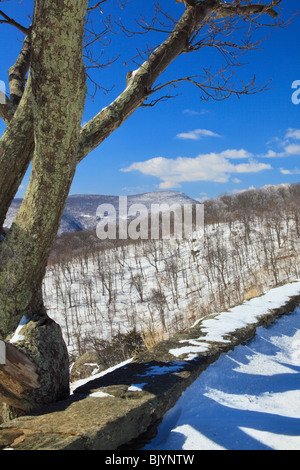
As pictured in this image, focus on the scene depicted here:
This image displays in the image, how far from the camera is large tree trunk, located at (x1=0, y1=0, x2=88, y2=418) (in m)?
2.21

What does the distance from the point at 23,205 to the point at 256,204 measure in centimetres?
6819

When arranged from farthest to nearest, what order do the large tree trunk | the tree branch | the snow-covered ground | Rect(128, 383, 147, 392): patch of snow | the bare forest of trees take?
the bare forest of trees → the tree branch → Rect(128, 383, 147, 392): patch of snow → the large tree trunk → the snow-covered ground

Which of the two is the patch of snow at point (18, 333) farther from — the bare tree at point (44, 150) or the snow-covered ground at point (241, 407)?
the snow-covered ground at point (241, 407)

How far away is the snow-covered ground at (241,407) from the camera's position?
1986 mm

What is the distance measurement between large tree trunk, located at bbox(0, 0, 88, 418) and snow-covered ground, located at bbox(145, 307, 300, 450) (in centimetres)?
89

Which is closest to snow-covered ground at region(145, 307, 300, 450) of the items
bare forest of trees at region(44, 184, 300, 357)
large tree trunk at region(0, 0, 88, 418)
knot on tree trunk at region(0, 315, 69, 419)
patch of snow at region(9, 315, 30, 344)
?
knot on tree trunk at region(0, 315, 69, 419)

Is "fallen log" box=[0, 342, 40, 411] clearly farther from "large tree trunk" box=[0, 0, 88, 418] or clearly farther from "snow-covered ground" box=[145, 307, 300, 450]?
"snow-covered ground" box=[145, 307, 300, 450]

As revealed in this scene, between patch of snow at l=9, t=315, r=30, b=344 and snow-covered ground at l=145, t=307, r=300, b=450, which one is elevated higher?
patch of snow at l=9, t=315, r=30, b=344

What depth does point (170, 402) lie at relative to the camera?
2371 millimetres

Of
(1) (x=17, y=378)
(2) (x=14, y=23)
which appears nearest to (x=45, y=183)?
(1) (x=17, y=378)
